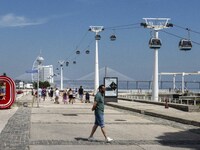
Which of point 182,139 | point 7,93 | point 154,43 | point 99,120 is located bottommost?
point 182,139

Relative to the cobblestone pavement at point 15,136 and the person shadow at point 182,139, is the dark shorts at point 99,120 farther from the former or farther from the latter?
the cobblestone pavement at point 15,136

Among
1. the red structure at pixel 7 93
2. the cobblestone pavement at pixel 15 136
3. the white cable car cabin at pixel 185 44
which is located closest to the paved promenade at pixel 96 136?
the cobblestone pavement at pixel 15 136

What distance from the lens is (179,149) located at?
1327 centimetres

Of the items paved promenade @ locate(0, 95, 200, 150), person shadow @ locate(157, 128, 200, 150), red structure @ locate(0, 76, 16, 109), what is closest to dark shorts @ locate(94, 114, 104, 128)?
paved promenade @ locate(0, 95, 200, 150)

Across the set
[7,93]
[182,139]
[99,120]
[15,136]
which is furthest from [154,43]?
[99,120]

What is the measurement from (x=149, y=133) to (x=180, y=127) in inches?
122

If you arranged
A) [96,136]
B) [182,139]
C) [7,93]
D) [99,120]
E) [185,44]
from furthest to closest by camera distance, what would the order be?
[185,44] < [7,93] < [96,136] < [182,139] < [99,120]

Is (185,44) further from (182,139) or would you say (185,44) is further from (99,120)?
(99,120)

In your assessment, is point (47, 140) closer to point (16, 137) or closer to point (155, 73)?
point (16, 137)

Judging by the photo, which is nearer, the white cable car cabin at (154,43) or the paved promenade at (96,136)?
the paved promenade at (96,136)

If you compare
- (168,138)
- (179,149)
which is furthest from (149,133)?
(179,149)

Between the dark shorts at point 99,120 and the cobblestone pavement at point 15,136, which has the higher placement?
the dark shorts at point 99,120

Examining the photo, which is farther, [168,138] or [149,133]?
[149,133]

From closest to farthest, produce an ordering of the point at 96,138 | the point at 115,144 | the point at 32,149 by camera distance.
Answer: the point at 32,149 → the point at 115,144 → the point at 96,138
